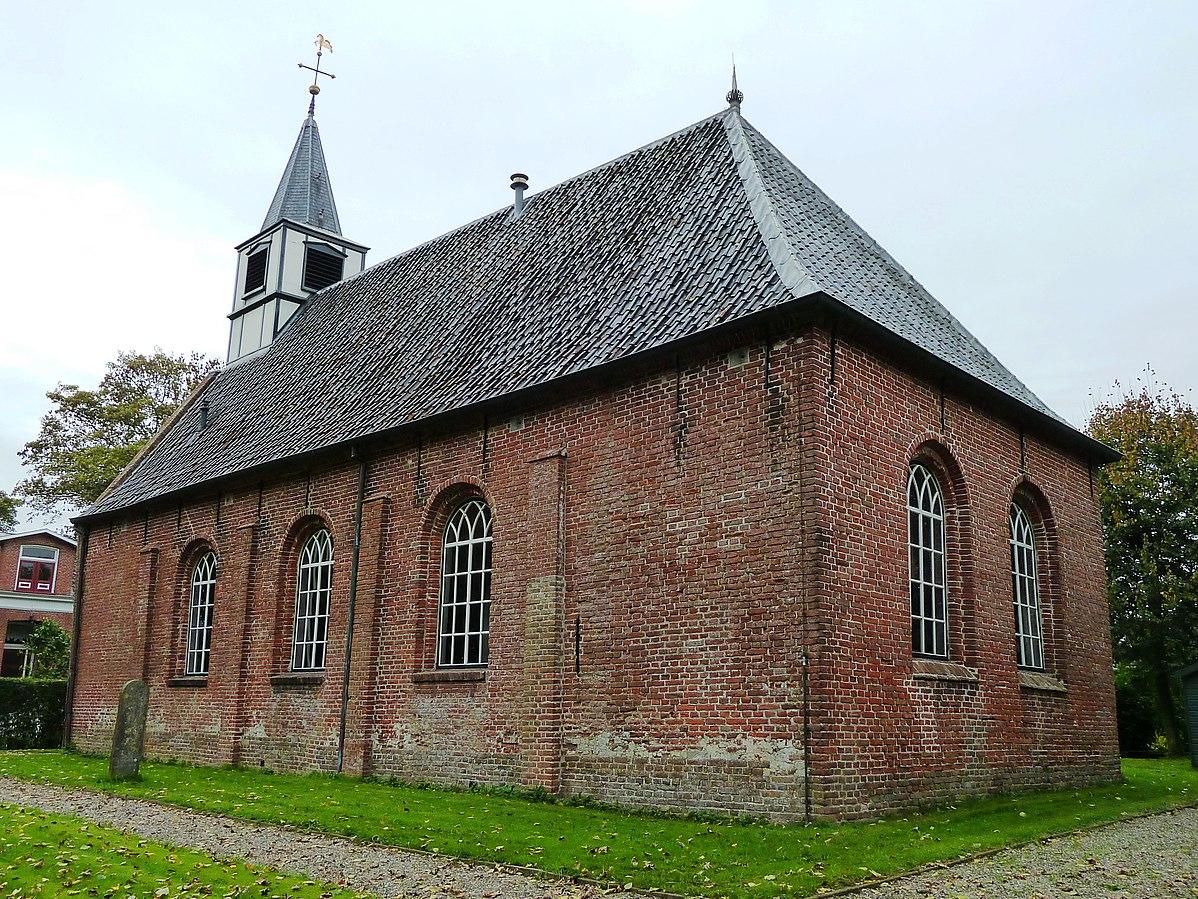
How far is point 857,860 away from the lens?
8586 mm

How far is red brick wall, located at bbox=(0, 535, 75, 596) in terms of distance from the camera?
43750 millimetres

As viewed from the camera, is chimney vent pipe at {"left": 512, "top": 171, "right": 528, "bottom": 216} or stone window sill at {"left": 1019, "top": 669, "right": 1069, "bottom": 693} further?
chimney vent pipe at {"left": 512, "top": 171, "right": 528, "bottom": 216}

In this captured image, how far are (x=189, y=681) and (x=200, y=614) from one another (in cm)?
137

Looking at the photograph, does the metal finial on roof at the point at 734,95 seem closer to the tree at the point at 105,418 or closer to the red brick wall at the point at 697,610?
the red brick wall at the point at 697,610

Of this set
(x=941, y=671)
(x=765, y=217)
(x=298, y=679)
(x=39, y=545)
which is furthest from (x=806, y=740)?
(x=39, y=545)

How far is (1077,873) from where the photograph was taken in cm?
848

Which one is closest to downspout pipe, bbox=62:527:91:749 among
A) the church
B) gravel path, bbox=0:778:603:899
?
the church

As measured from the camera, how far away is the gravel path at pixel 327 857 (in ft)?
25.6

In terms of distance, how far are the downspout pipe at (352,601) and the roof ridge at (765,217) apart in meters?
7.09

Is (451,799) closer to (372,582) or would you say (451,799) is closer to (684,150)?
(372,582)

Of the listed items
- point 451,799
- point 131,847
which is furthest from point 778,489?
point 131,847

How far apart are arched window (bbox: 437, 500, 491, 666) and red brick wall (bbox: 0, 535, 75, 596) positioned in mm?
33193

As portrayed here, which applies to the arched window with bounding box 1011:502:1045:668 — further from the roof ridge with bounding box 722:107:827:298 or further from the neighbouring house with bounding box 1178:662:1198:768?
the neighbouring house with bounding box 1178:662:1198:768

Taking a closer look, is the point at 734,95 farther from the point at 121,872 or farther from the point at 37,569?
the point at 37,569
